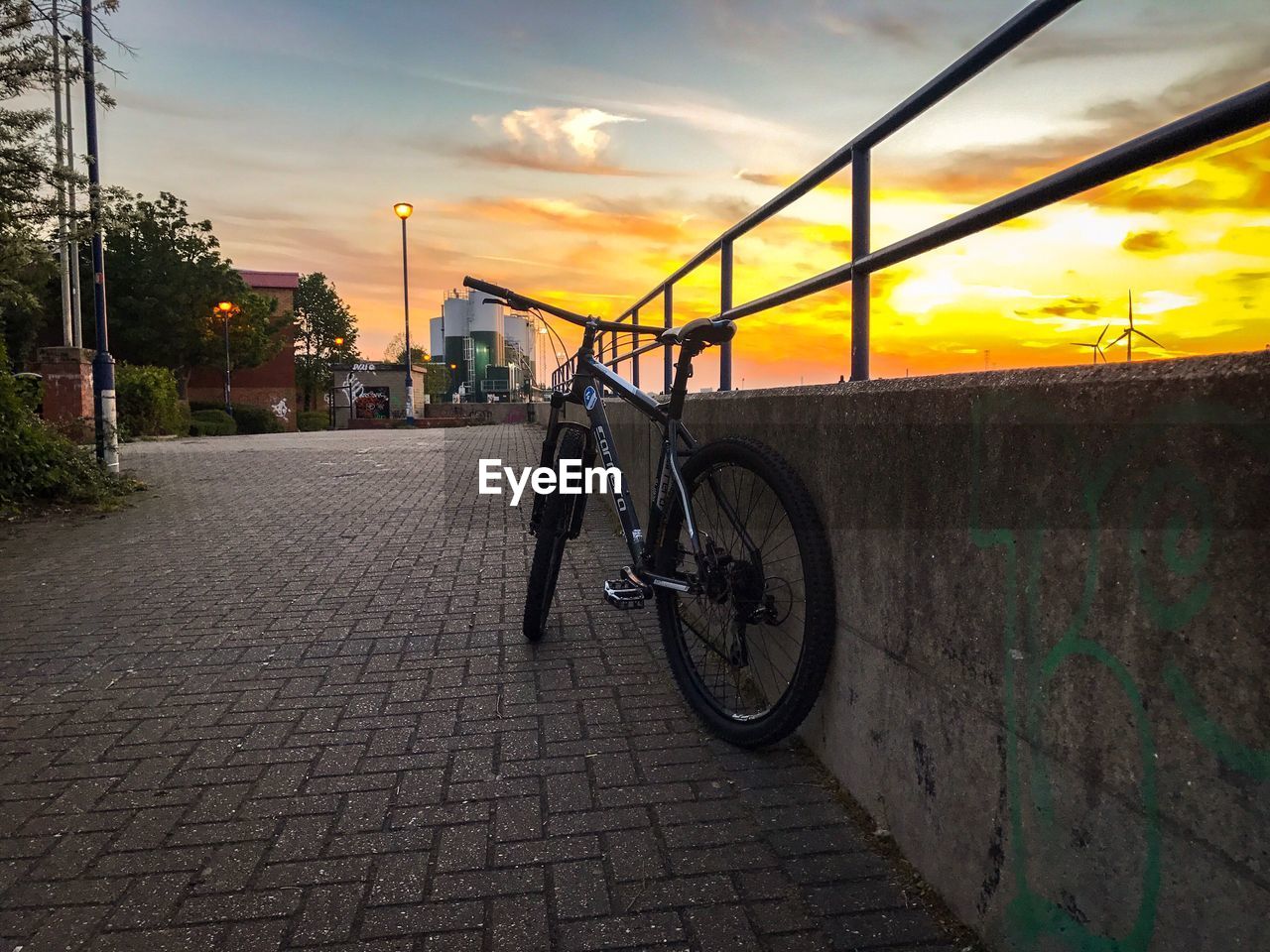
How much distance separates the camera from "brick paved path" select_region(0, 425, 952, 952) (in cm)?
228

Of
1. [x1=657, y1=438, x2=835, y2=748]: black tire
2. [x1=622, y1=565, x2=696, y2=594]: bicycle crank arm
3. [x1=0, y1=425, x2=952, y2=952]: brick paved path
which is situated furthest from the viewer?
[x1=622, y1=565, x2=696, y2=594]: bicycle crank arm

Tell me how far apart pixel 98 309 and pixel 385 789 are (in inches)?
405

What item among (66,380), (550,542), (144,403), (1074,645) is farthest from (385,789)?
(144,403)

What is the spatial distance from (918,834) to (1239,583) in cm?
134

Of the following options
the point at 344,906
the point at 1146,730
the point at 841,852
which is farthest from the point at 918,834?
the point at 344,906

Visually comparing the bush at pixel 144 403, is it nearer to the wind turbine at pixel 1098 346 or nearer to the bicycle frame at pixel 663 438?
the bicycle frame at pixel 663 438

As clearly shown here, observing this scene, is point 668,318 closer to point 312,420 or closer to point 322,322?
point 312,420

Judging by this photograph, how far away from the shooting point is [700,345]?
3.65m

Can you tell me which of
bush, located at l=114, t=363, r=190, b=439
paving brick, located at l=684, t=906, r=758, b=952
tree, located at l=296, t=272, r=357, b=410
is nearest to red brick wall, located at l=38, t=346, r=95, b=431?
bush, located at l=114, t=363, r=190, b=439

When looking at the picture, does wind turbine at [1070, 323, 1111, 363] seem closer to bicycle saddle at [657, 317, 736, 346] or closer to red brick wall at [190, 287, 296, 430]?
bicycle saddle at [657, 317, 736, 346]

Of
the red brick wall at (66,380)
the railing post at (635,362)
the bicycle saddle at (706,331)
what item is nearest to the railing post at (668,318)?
the railing post at (635,362)

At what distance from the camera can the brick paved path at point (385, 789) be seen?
2283 mm

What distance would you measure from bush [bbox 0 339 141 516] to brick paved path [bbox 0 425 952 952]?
11.7ft

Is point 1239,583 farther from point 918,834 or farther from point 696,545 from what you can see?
point 696,545
